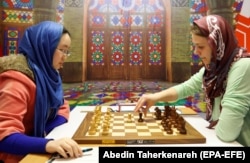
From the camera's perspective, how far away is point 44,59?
192 centimetres

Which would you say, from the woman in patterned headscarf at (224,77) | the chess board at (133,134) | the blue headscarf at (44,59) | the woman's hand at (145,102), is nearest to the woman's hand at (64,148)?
the chess board at (133,134)

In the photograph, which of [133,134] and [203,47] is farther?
[203,47]

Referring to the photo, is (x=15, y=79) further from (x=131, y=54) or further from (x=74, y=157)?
(x=131, y=54)

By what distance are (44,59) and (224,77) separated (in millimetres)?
1152

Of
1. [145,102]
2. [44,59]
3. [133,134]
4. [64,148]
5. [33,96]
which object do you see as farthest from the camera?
[145,102]

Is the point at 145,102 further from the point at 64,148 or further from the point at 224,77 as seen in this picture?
the point at 64,148

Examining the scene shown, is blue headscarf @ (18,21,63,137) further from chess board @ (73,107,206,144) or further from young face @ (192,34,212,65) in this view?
young face @ (192,34,212,65)

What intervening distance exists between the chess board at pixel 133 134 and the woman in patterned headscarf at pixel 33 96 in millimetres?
226

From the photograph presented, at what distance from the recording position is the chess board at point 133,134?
59.2 inches

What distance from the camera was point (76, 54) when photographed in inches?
159

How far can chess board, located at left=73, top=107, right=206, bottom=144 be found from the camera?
1.50 m

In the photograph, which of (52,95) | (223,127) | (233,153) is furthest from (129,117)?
(233,153)

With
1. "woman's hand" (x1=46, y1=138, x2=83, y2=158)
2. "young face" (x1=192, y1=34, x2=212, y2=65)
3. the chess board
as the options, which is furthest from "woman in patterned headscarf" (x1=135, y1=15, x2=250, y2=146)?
"woman's hand" (x1=46, y1=138, x2=83, y2=158)

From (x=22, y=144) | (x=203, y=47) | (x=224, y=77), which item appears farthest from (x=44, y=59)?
(x=224, y=77)
